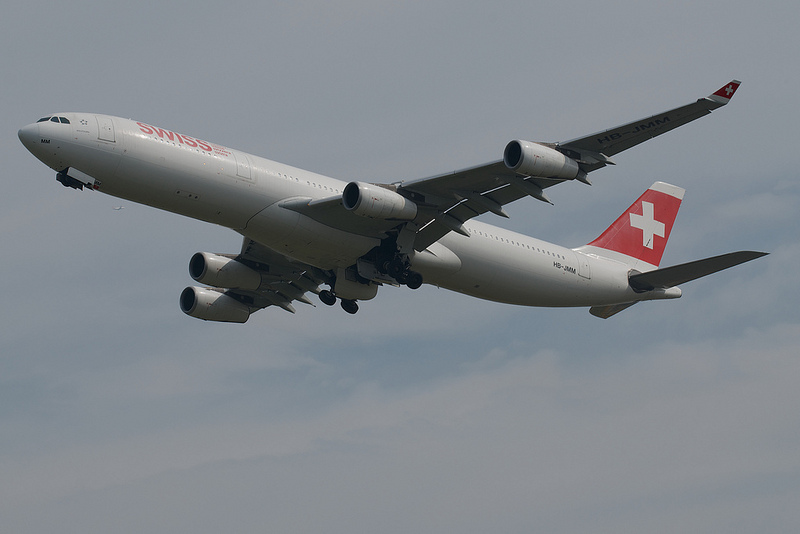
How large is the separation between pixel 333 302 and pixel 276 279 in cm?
291

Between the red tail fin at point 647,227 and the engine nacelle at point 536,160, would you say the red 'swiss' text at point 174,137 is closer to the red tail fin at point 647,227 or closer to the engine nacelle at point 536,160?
the engine nacelle at point 536,160

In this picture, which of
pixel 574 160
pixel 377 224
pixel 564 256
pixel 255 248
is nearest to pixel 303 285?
pixel 255 248

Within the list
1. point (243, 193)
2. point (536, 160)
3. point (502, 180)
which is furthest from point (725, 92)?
point (243, 193)

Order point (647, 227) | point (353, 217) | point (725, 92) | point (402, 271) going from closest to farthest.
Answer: point (725, 92) → point (353, 217) → point (402, 271) → point (647, 227)

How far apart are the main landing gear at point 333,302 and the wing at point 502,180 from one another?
5766 mm

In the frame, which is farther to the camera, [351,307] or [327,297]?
[327,297]

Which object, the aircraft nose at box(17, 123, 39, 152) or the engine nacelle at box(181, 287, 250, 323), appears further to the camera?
the engine nacelle at box(181, 287, 250, 323)

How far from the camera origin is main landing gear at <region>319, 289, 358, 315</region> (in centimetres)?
4712

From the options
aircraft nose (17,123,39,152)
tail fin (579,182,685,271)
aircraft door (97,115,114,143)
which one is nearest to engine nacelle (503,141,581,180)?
aircraft door (97,115,114,143)

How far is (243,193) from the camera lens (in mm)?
39250

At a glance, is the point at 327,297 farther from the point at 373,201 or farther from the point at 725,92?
the point at 725,92

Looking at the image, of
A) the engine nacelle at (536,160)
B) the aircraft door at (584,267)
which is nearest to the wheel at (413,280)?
the engine nacelle at (536,160)

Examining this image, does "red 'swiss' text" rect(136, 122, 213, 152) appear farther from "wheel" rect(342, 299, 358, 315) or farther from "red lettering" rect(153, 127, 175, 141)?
"wheel" rect(342, 299, 358, 315)

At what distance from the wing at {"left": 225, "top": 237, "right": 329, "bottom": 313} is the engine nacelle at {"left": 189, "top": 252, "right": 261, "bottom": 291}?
Result: 441 millimetres
